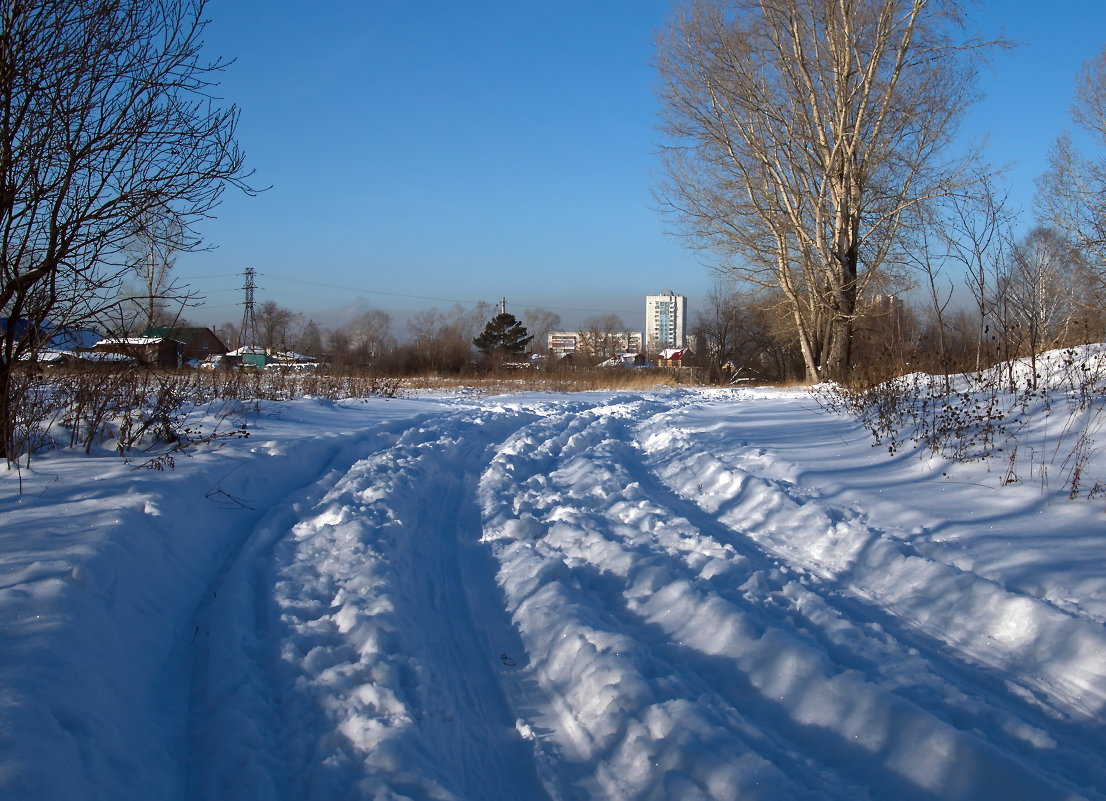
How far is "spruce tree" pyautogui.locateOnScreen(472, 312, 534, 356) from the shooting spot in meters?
62.5

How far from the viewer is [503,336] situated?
206ft

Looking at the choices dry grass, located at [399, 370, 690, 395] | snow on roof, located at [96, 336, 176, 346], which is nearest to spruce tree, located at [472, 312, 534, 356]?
dry grass, located at [399, 370, 690, 395]

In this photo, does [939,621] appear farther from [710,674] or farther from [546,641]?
[546,641]

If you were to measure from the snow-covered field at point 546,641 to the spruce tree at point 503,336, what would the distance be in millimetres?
55842

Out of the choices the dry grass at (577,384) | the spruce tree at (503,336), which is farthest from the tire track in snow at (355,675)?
the spruce tree at (503,336)

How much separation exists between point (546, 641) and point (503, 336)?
5942cm

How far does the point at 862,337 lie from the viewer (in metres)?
23.7

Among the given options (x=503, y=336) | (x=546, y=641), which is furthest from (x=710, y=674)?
(x=503, y=336)

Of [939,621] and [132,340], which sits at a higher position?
[132,340]

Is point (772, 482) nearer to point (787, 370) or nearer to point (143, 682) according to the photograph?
point (143, 682)

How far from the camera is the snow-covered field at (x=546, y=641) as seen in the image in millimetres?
2689

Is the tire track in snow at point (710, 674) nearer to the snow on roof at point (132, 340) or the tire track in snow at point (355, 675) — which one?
the tire track in snow at point (355, 675)

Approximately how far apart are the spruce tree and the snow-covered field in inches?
2199

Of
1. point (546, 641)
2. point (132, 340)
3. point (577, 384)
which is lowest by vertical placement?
point (546, 641)
